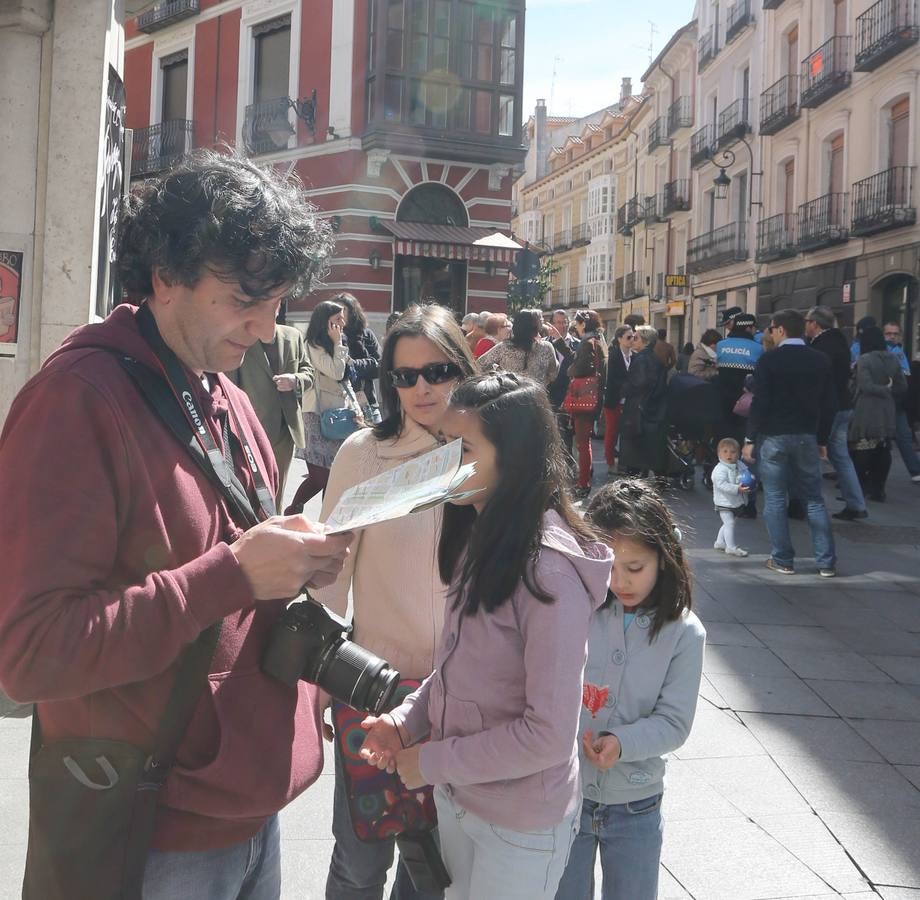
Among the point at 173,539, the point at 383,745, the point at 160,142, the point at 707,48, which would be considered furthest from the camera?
the point at 707,48

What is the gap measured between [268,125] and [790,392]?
18.1m

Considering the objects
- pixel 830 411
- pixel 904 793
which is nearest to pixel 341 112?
pixel 830 411

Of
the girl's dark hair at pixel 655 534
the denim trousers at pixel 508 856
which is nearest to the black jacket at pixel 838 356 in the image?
the girl's dark hair at pixel 655 534

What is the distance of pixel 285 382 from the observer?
6.22 metres

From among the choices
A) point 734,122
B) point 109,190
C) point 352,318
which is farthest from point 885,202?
point 109,190

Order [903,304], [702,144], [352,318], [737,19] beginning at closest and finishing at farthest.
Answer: [352,318] < [903,304] < [737,19] < [702,144]

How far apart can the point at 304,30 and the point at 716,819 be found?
22.0 metres

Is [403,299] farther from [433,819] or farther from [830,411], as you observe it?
[433,819]

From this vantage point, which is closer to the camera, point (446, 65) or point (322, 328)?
point (322, 328)

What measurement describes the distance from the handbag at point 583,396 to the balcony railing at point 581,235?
A: 4643cm

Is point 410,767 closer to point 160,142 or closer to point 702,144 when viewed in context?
point 160,142

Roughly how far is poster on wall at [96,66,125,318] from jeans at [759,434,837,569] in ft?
16.3

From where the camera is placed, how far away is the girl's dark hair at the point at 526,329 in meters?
9.29

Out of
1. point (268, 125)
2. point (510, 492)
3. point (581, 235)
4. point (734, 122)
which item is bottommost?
point (510, 492)
